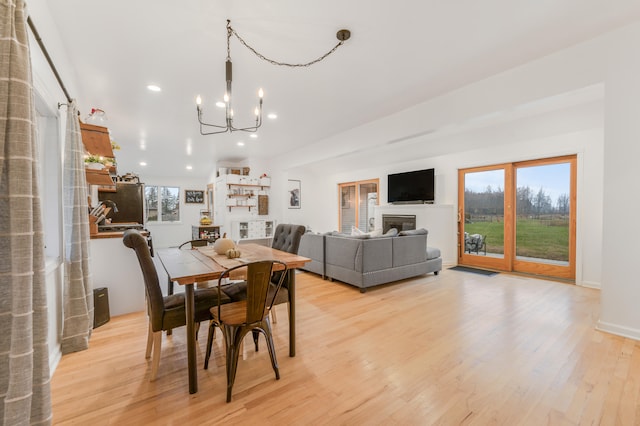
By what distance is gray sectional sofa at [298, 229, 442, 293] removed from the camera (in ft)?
13.3

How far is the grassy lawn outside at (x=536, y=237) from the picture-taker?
4637 mm

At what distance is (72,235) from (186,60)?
1.93 meters

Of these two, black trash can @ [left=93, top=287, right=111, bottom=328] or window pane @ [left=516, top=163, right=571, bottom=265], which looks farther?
window pane @ [left=516, top=163, right=571, bottom=265]

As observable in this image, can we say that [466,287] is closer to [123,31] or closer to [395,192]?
[395,192]

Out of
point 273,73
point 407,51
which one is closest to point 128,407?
point 273,73

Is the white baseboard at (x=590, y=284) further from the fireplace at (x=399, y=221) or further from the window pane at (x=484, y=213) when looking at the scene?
the fireplace at (x=399, y=221)

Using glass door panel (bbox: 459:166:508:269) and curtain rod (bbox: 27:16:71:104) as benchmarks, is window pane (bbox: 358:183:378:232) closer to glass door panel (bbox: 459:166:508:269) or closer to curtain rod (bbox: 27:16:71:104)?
glass door panel (bbox: 459:166:508:269)

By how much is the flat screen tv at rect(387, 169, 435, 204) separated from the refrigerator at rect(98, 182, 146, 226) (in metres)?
5.79

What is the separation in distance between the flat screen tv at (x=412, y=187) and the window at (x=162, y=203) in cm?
766

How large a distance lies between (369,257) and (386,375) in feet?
7.02

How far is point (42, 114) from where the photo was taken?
7.43 feet

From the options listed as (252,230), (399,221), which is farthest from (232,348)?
(252,230)

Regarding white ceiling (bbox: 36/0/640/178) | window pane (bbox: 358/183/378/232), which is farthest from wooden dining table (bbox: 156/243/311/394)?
window pane (bbox: 358/183/378/232)

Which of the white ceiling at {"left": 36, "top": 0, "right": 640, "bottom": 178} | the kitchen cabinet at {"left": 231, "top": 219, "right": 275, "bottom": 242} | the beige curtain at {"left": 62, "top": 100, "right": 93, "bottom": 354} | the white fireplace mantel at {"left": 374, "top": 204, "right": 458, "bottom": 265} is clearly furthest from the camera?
the kitchen cabinet at {"left": 231, "top": 219, "right": 275, "bottom": 242}
